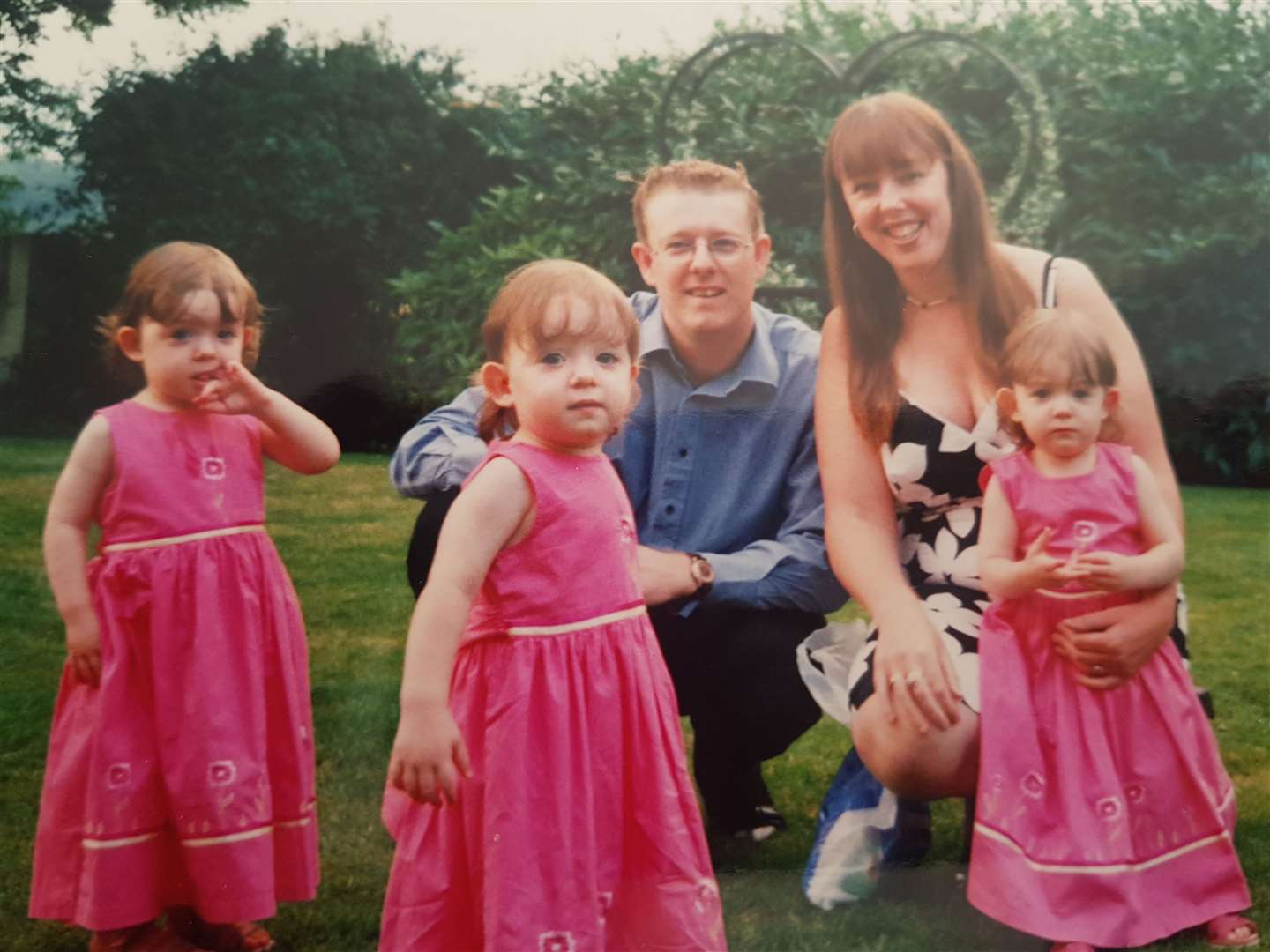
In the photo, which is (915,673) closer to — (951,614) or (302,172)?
(951,614)

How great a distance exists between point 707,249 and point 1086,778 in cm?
112

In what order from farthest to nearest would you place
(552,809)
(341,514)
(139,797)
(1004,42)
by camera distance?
(1004,42), (341,514), (139,797), (552,809)

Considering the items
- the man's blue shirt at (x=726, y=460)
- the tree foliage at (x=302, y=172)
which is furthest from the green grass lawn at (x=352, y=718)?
the tree foliage at (x=302, y=172)

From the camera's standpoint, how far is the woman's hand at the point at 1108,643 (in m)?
2.36

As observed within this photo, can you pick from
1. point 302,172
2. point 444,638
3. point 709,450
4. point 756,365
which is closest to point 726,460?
point 709,450

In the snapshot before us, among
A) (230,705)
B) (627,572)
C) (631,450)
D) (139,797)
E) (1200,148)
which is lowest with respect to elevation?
(139,797)

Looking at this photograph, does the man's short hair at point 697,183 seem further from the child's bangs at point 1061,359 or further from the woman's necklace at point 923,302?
the child's bangs at point 1061,359

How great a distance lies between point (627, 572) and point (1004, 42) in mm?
1242

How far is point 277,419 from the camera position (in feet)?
7.60

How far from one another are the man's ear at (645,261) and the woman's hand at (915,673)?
743mm

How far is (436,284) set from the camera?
98.3 inches

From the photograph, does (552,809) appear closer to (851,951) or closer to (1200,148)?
(851,951)

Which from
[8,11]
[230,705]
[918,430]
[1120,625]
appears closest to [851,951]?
[1120,625]

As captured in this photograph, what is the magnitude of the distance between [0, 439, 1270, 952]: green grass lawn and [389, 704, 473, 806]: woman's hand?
0.44 metres
